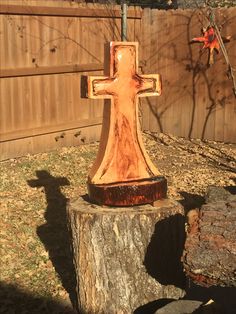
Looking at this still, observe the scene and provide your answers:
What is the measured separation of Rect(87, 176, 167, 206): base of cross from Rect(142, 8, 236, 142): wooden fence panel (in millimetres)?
5185

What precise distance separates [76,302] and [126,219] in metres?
0.86

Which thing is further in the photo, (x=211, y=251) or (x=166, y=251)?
(x=166, y=251)

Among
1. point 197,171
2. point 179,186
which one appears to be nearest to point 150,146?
point 197,171

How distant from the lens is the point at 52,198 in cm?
579

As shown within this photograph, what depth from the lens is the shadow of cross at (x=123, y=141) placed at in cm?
334

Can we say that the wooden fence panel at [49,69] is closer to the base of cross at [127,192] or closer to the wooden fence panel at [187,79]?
the wooden fence panel at [187,79]

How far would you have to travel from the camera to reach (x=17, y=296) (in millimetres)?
3852

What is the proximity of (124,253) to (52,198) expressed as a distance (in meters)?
2.58

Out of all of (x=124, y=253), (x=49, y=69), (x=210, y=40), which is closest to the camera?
(x=124, y=253)

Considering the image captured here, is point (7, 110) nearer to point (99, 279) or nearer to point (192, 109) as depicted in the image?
point (192, 109)

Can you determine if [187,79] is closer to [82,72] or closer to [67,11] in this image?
[82,72]

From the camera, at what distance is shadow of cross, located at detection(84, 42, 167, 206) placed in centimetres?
334

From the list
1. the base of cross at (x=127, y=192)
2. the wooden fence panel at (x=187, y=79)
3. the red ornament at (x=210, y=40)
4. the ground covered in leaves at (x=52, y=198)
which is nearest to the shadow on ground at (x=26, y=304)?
the ground covered in leaves at (x=52, y=198)

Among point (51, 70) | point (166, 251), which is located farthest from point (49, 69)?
point (166, 251)
